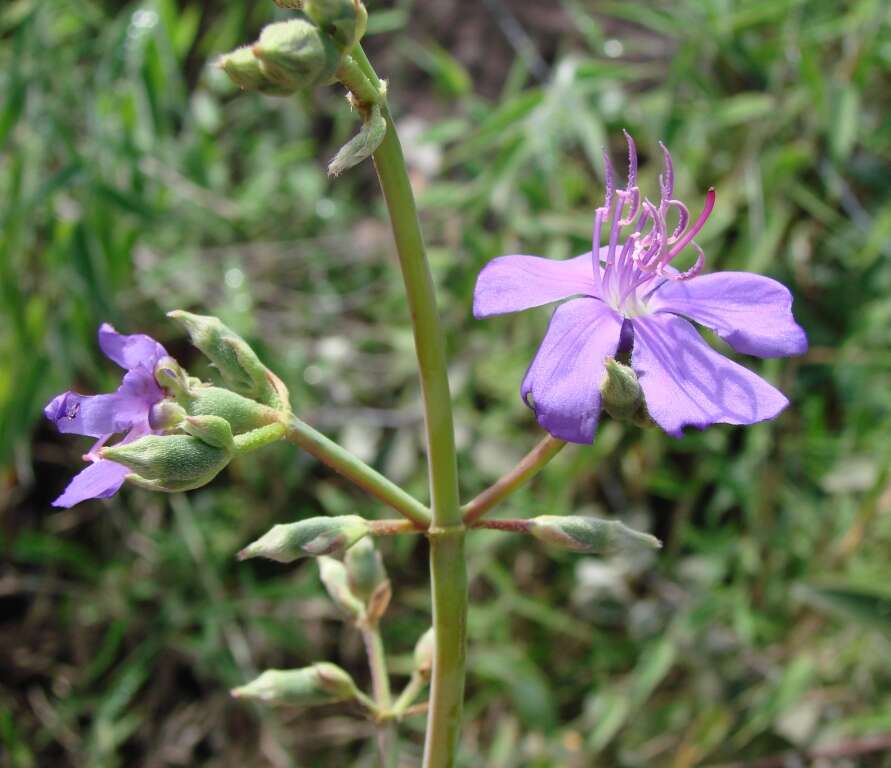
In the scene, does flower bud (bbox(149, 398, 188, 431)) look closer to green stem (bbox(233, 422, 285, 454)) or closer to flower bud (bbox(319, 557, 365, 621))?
green stem (bbox(233, 422, 285, 454))

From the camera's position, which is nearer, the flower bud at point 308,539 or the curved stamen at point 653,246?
the flower bud at point 308,539

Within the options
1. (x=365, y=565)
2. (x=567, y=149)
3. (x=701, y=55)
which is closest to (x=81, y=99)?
(x=567, y=149)

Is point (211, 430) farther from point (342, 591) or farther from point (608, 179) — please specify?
point (608, 179)

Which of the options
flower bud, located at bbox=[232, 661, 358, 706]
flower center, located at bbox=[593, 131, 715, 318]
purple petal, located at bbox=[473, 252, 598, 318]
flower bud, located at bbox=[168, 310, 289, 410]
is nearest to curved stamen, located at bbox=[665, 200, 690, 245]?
flower center, located at bbox=[593, 131, 715, 318]

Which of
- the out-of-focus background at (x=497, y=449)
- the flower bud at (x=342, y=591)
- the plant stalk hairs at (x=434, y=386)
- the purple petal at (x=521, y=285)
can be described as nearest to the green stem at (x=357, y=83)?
the plant stalk hairs at (x=434, y=386)

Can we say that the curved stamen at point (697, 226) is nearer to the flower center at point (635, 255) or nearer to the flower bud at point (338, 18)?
the flower center at point (635, 255)

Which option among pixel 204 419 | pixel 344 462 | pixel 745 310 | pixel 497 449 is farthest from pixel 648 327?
pixel 497 449
